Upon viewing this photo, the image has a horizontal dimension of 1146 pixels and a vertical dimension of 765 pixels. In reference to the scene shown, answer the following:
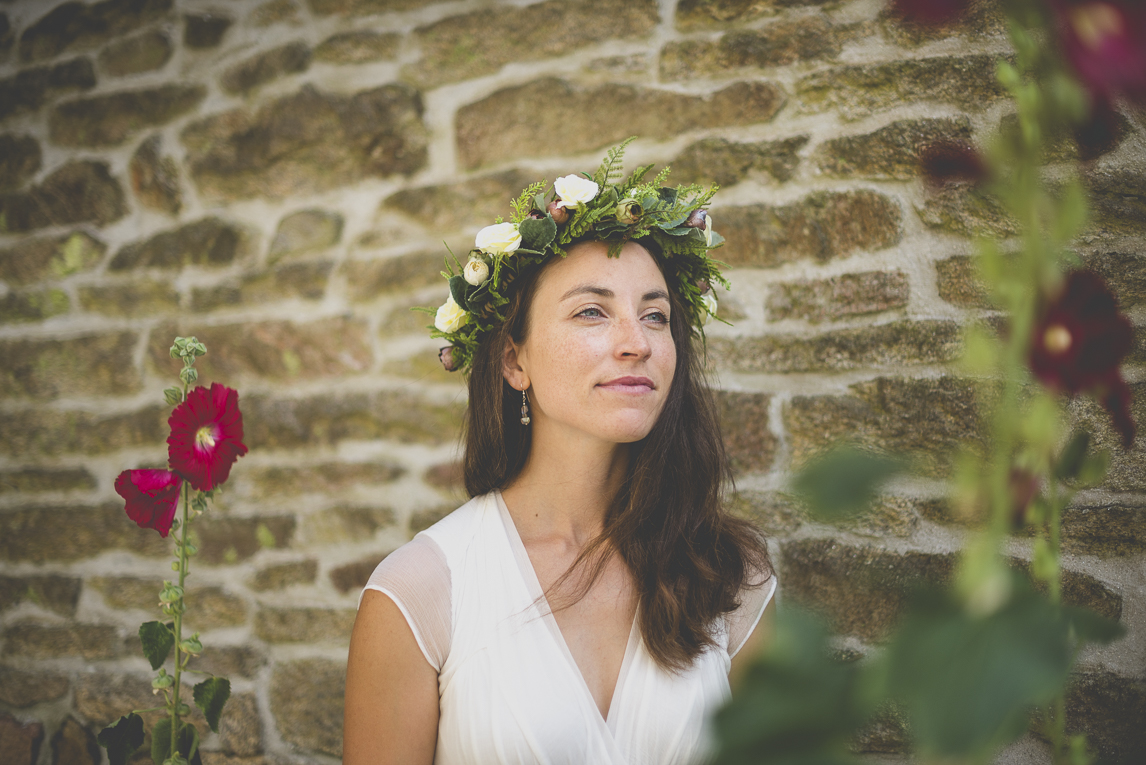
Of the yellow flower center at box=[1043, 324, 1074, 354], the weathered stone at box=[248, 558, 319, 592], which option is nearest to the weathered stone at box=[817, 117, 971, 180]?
the yellow flower center at box=[1043, 324, 1074, 354]

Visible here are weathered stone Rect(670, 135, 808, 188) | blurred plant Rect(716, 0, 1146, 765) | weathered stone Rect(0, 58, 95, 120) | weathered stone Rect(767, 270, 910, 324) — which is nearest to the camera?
blurred plant Rect(716, 0, 1146, 765)

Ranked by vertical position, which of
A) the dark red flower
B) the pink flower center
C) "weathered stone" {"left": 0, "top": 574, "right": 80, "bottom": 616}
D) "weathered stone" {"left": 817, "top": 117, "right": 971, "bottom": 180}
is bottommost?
"weathered stone" {"left": 0, "top": 574, "right": 80, "bottom": 616}

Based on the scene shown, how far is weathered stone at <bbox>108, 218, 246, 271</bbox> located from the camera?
255 cm

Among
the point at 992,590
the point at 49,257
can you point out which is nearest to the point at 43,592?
the point at 49,257

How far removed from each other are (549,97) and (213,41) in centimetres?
130

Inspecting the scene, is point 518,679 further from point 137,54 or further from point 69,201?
point 137,54

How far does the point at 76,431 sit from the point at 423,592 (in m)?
1.78

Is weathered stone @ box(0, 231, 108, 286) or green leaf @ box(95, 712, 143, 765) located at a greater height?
weathered stone @ box(0, 231, 108, 286)

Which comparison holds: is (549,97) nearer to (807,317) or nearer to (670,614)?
(807,317)

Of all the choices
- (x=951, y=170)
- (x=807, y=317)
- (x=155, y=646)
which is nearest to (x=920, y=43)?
(x=807, y=317)

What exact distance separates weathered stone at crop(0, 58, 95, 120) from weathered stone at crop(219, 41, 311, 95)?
608 mm

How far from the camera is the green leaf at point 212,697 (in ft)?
3.91

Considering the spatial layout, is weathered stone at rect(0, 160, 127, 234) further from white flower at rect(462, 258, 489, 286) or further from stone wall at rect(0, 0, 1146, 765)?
white flower at rect(462, 258, 489, 286)

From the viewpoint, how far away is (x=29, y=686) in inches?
101
